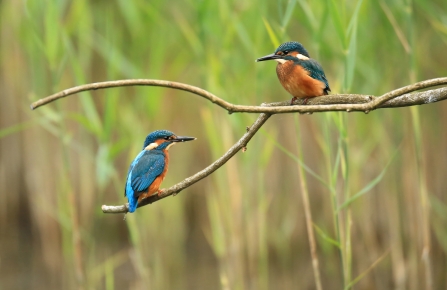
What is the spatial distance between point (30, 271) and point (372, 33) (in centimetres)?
403

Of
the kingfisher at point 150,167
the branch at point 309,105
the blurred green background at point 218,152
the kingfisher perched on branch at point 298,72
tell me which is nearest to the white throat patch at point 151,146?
the kingfisher at point 150,167

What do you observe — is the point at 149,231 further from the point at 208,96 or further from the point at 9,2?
the point at 208,96

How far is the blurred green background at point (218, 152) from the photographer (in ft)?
12.3

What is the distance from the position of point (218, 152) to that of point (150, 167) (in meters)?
2.07

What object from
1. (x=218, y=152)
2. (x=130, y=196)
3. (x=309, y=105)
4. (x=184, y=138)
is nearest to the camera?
(x=309, y=105)

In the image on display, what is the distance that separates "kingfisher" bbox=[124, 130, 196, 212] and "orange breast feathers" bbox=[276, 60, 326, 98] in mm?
415

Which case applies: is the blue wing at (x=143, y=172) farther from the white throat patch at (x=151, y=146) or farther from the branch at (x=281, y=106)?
the branch at (x=281, y=106)

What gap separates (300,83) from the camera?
6.68 feet

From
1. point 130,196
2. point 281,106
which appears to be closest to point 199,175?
point 281,106

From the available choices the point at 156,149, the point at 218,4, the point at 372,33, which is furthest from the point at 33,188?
the point at 156,149

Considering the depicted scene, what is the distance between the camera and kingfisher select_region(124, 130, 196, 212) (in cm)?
199

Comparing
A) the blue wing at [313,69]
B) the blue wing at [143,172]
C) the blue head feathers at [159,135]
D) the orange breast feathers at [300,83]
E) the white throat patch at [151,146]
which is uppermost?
the blue wing at [313,69]

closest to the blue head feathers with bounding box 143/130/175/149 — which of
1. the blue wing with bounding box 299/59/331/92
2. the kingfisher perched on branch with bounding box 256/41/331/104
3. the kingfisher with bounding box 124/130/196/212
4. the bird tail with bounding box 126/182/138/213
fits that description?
the kingfisher with bounding box 124/130/196/212

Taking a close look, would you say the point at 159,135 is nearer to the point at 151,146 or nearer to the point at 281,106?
the point at 151,146
